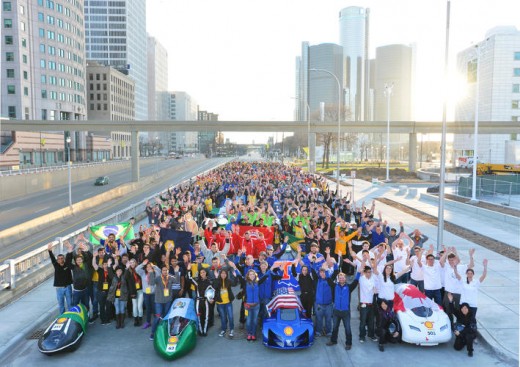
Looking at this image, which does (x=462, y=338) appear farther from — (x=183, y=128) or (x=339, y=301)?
(x=183, y=128)

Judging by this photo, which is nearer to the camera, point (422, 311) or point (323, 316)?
point (422, 311)

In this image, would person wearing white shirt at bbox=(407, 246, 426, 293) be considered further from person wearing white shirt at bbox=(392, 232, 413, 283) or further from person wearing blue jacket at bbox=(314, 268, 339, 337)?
person wearing blue jacket at bbox=(314, 268, 339, 337)

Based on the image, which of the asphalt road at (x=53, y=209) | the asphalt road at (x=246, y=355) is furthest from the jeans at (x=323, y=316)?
the asphalt road at (x=53, y=209)

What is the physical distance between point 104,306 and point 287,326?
431 centimetres

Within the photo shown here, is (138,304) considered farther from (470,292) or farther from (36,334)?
(470,292)

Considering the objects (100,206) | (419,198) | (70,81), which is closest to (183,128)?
(100,206)

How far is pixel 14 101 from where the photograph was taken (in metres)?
89.2

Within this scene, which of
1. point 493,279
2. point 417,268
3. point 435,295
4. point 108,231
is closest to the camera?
point 435,295

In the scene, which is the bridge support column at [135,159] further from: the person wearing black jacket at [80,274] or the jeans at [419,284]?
the jeans at [419,284]

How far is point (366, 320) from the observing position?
387 inches

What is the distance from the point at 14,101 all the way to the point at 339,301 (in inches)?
3754

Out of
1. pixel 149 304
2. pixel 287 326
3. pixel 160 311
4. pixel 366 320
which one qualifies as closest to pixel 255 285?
pixel 287 326

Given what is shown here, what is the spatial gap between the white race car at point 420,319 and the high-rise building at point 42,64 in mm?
74480

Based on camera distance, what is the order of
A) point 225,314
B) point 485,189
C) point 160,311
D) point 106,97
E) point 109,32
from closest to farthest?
1. point 225,314
2. point 160,311
3. point 485,189
4. point 106,97
5. point 109,32
